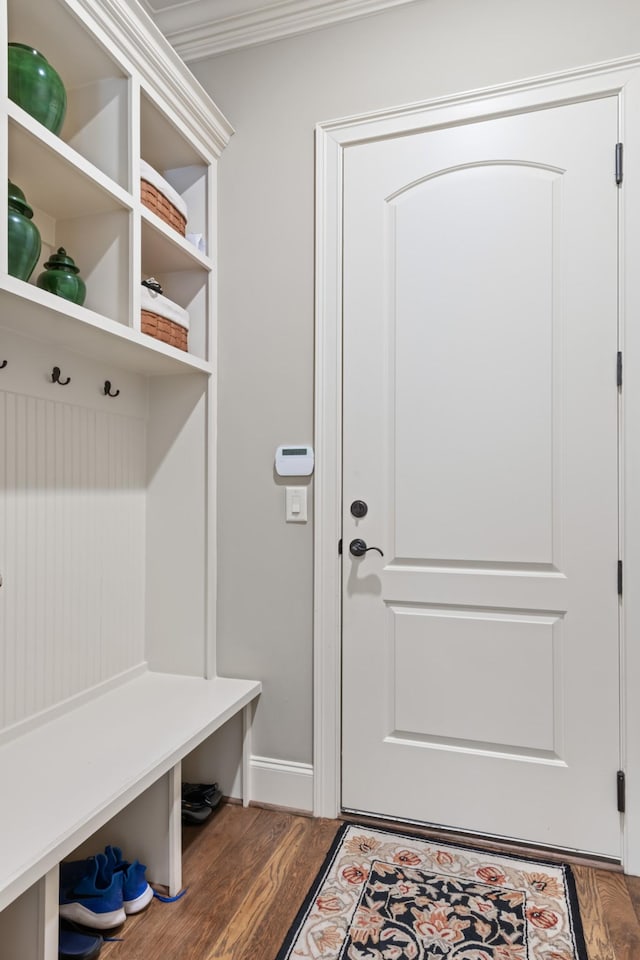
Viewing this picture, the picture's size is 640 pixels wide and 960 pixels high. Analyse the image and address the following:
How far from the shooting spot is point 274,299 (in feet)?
6.63

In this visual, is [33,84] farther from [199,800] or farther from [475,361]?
[199,800]

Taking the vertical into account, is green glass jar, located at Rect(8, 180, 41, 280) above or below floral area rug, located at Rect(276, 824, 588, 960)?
above

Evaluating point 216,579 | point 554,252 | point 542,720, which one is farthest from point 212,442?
point 542,720

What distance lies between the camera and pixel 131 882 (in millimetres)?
1481

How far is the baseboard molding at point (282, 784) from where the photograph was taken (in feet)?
→ 6.40

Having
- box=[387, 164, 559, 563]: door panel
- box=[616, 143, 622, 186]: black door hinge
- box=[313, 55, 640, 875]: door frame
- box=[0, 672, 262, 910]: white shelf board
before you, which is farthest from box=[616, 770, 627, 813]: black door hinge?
box=[616, 143, 622, 186]: black door hinge

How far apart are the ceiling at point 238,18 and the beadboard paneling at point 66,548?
1365 millimetres

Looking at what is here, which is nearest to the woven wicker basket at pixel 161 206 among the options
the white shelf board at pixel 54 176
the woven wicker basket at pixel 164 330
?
the white shelf board at pixel 54 176

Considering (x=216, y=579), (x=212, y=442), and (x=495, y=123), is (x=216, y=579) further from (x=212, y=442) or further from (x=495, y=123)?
(x=495, y=123)

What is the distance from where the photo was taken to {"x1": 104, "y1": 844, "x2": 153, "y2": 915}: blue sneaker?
1464 mm

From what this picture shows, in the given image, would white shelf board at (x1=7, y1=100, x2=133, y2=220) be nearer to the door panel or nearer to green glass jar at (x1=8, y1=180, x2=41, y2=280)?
green glass jar at (x1=8, y1=180, x2=41, y2=280)

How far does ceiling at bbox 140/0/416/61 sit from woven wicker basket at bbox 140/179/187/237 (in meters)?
0.69

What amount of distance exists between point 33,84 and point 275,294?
894mm

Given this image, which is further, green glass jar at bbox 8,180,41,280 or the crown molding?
the crown molding
